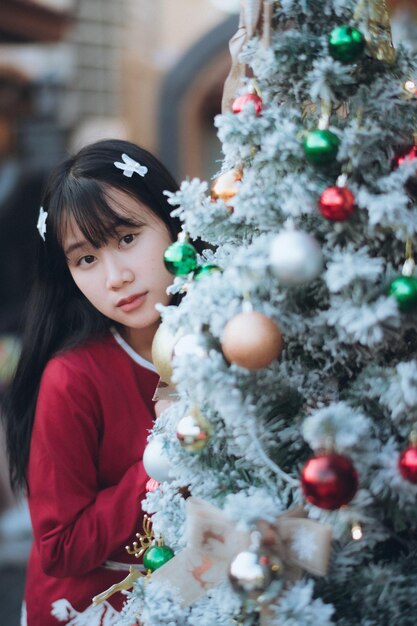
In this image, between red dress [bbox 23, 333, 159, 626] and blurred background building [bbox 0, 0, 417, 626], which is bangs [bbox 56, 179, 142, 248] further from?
blurred background building [bbox 0, 0, 417, 626]

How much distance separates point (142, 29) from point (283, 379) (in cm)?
513

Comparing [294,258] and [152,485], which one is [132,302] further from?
[294,258]

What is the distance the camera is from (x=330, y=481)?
2.47ft

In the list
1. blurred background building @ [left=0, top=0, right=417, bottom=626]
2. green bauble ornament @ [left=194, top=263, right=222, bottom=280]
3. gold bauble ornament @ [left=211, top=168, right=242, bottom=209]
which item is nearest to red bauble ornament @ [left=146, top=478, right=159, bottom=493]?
green bauble ornament @ [left=194, top=263, right=222, bottom=280]

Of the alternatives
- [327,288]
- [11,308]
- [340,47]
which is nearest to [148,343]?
[327,288]

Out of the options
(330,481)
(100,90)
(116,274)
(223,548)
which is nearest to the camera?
(330,481)

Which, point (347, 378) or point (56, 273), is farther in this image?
point (56, 273)

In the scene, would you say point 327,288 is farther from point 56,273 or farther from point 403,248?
point 56,273

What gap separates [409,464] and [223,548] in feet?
0.82

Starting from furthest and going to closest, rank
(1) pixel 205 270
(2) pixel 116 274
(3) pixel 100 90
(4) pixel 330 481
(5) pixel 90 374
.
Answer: (3) pixel 100 90 < (5) pixel 90 374 < (2) pixel 116 274 < (1) pixel 205 270 < (4) pixel 330 481

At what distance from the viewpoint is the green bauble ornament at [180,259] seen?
→ 981mm

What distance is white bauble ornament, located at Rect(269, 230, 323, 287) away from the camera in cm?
80

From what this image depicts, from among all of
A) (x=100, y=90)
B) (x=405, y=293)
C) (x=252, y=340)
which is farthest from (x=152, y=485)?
(x=100, y=90)

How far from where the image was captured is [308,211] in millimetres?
854
